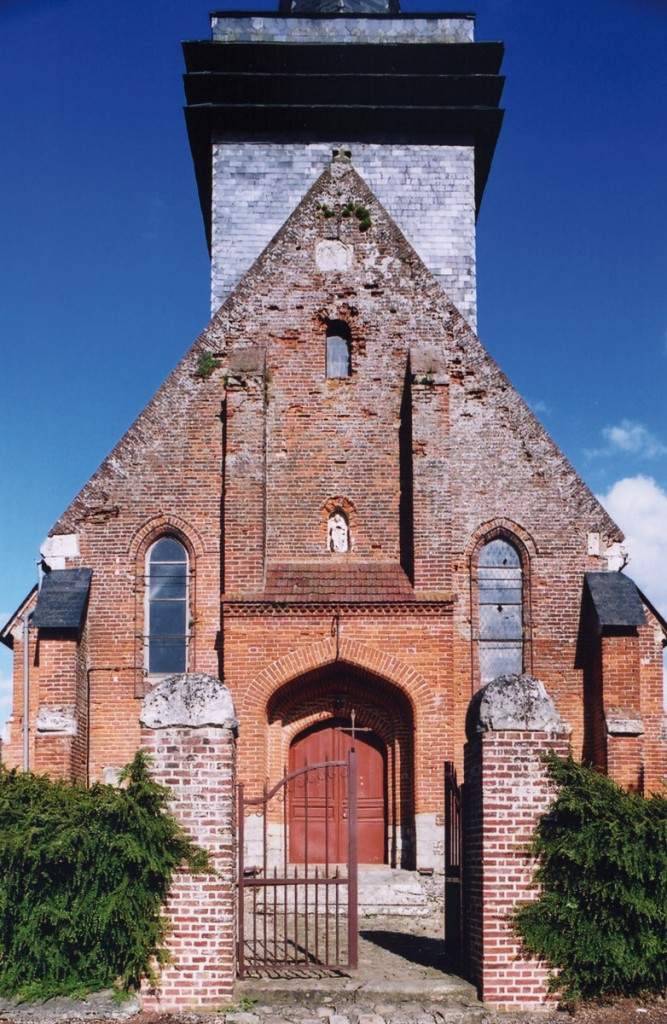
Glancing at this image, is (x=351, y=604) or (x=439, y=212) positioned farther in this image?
(x=439, y=212)

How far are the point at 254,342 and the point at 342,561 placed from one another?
367cm

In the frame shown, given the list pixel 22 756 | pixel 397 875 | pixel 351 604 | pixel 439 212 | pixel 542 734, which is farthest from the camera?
pixel 439 212

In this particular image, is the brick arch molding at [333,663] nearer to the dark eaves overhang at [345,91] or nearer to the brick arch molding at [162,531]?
the brick arch molding at [162,531]

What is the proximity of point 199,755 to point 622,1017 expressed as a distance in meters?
3.77

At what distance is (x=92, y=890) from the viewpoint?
28.1 ft

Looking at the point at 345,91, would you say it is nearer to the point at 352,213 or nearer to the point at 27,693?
the point at 352,213

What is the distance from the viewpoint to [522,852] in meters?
8.82

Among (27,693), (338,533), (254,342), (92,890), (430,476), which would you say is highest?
(254,342)

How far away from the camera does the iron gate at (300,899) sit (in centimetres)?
916

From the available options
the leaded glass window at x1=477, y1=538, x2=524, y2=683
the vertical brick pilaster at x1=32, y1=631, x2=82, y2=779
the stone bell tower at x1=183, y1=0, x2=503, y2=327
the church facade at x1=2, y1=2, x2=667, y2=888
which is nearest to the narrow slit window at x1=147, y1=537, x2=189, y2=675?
the church facade at x1=2, y1=2, x2=667, y2=888

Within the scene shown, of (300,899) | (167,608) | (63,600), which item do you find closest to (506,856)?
(300,899)

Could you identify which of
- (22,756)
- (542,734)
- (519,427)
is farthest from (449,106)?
(542,734)

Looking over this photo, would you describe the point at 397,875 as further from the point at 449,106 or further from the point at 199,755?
the point at 449,106

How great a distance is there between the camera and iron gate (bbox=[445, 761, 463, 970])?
32.5ft
